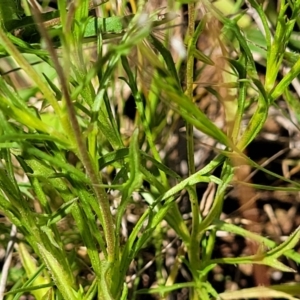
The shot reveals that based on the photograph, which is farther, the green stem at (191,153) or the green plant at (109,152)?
the green stem at (191,153)

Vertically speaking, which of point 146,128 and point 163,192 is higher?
point 146,128

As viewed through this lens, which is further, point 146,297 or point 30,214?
point 146,297

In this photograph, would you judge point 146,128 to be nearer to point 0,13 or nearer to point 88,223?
point 88,223

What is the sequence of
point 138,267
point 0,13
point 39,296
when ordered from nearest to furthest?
point 0,13 < point 39,296 < point 138,267

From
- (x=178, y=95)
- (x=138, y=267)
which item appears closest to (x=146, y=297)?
(x=138, y=267)

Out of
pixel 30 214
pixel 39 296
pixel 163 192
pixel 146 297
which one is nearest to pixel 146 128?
pixel 163 192

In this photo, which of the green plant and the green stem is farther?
the green stem

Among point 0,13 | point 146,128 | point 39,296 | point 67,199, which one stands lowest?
point 39,296

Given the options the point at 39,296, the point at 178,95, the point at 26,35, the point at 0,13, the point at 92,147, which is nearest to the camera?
the point at 178,95

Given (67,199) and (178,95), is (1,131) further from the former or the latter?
(178,95)
